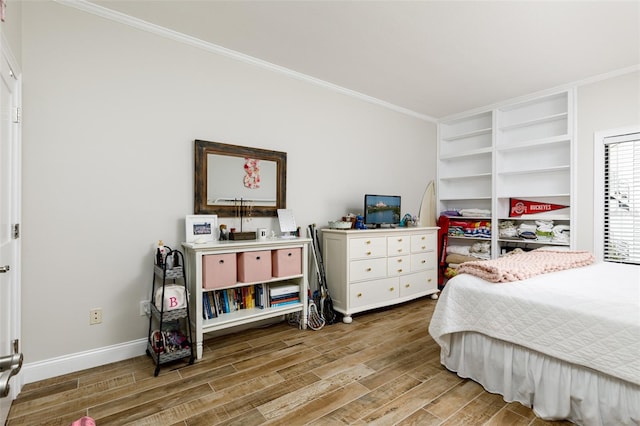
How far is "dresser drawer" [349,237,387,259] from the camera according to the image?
327 centimetres

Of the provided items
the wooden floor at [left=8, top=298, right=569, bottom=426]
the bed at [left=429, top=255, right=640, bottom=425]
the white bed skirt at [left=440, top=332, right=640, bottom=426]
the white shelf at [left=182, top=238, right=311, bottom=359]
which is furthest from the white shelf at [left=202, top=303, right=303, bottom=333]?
the white bed skirt at [left=440, top=332, right=640, bottom=426]

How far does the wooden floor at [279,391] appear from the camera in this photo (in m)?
1.77

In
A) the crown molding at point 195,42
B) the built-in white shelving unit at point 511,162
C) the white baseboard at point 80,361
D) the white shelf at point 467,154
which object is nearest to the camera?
the white baseboard at point 80,361

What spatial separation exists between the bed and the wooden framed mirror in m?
1.81

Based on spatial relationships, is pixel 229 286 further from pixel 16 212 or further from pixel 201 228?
pixel 16 212

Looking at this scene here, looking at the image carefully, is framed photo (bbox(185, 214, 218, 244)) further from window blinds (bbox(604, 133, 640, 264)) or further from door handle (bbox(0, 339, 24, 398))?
window blinds (bbox(604, 133, 640, 264))

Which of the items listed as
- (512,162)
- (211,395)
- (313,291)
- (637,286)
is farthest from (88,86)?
(512,162)

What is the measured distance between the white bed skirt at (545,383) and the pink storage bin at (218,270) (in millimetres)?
1745

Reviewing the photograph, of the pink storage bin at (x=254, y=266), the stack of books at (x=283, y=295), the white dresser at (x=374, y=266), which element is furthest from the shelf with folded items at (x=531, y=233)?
the pink storage bin at (x=254, y=266)

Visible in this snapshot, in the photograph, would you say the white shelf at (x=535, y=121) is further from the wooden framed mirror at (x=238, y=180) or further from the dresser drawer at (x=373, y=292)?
the wooden framed mirror at (x=238, y=180)

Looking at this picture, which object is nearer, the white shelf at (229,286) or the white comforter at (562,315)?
the white comforter at (562,315)

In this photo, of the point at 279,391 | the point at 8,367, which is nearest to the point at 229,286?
the point at 279,391

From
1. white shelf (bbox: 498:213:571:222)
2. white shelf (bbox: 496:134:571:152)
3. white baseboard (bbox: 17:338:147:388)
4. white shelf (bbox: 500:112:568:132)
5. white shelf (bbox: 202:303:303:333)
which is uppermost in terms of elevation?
white shelf (bbox: 500:112:568:132)

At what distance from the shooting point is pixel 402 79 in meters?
3.54
